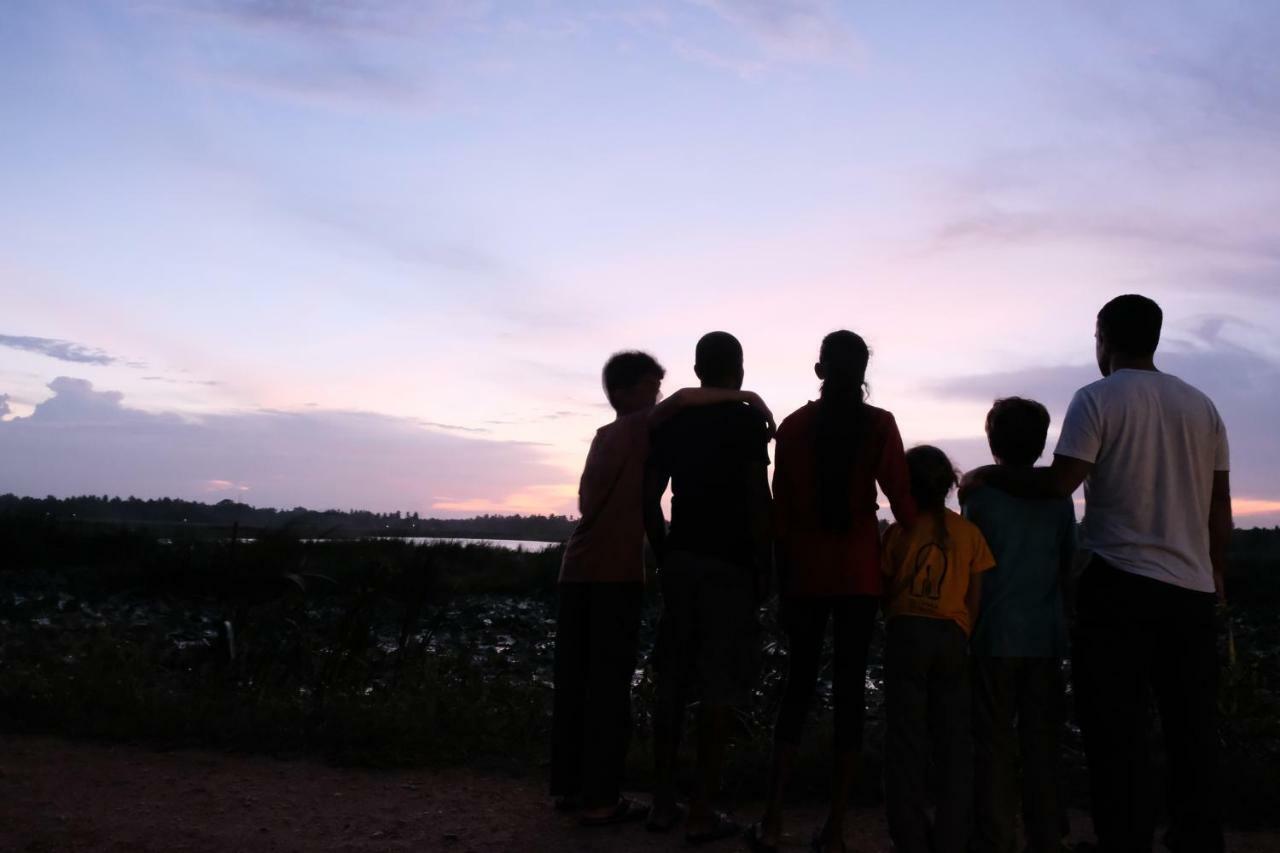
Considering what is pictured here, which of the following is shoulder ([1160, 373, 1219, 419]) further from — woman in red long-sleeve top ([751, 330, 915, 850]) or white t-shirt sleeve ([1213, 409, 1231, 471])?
woman in red long-sleeve top ([751, 330, 915, 850])

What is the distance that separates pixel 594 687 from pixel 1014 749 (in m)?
1.66

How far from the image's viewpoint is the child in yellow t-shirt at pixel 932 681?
3.63 meters

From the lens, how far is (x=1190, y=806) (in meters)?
3.36

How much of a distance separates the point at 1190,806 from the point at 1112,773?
259 mm

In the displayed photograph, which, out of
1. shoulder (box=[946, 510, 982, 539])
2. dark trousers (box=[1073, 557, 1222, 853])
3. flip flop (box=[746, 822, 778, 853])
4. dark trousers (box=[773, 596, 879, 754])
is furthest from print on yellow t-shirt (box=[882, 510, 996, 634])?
flip flop (box=[746, 822, 778, 853])

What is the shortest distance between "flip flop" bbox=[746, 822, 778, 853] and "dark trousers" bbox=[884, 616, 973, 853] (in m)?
0.46

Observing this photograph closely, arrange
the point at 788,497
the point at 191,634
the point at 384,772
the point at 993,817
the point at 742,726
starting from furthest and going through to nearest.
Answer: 1. the point at 191,634
2. the point at 742,726
3. the point at 384,772
4. the point at 788,497
5. the point at 993,817

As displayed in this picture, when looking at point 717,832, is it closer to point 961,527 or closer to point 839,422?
point 961,527

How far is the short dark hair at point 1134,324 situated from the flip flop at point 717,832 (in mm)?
2312

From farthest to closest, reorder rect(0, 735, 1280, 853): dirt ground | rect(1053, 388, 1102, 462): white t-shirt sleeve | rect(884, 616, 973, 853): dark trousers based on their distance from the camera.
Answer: rect(0, 735, 1280, 853): dirt ground, rect(884, 616, 973, 853): dark trousers, rect(1053, 388, 1102, 462): white t-shirt sleeve

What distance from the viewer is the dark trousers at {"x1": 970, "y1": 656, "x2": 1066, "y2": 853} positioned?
363 cm

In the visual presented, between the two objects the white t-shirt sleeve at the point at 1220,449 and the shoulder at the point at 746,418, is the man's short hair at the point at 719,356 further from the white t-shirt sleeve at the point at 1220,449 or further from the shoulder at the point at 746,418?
the white t-shirt sleeve at the point at 1220,449

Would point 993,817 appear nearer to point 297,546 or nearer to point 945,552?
point 945,552

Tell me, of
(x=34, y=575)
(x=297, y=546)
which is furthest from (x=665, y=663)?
(x=34, y=575)
